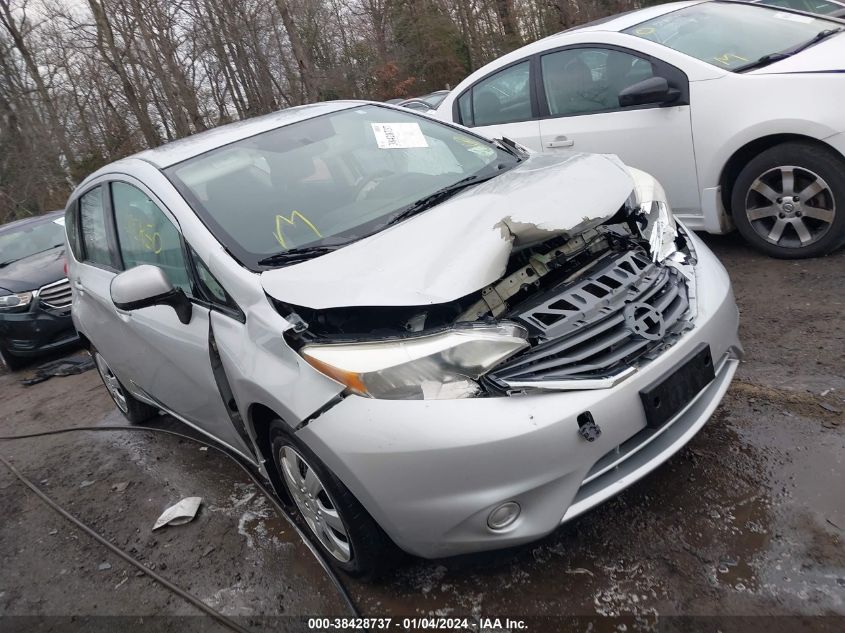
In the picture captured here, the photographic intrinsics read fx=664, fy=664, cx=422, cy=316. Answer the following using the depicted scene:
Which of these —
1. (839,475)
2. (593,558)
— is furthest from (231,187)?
(839,475)

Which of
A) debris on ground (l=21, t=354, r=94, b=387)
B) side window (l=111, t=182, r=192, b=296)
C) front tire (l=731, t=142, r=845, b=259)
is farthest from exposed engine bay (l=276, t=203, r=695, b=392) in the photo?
debris on ground (l=21, t=354, r=94, b=387)

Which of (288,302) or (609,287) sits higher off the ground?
(288,302)

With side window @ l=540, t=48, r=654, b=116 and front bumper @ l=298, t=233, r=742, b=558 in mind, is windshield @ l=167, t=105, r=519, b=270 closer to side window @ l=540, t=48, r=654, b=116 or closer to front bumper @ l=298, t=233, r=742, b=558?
front bumper @ l=298, t=233, r=742, b=558

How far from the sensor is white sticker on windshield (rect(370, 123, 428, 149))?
334 cm

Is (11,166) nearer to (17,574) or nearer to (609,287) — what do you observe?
(17,574)

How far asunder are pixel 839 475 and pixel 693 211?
2.32 m

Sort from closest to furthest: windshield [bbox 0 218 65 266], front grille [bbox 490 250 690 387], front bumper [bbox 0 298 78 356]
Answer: front grille [bbox 490 250 690 387] → front bumper [bbox 0 298 78 356] → windshield [bbox 0 218 65 266]

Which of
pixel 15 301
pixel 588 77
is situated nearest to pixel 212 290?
pixel 588 77

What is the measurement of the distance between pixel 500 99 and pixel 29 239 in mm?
6379

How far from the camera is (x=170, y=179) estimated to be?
2963 millimetres

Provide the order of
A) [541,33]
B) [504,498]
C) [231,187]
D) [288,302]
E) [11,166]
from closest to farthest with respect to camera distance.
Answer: [504,498]
[288,302]
[231,187]
[11,166]
[541,33]

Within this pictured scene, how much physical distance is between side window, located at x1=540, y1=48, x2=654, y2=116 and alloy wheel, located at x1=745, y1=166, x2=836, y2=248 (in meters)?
1.04

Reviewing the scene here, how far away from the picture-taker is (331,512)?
2344mm

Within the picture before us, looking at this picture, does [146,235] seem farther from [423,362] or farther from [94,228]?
[423,362]
